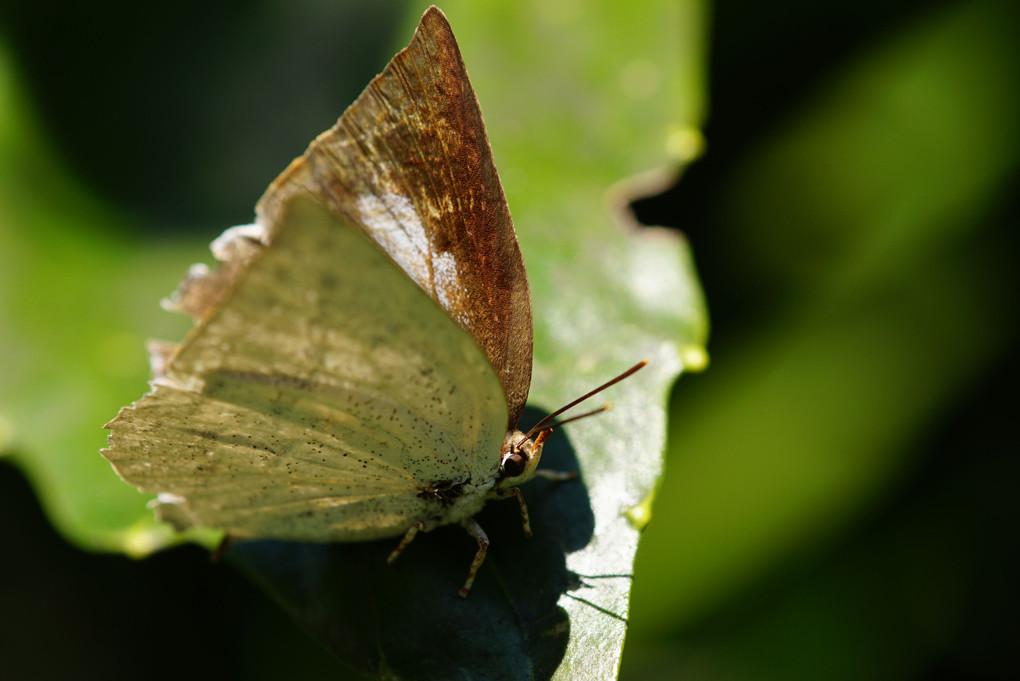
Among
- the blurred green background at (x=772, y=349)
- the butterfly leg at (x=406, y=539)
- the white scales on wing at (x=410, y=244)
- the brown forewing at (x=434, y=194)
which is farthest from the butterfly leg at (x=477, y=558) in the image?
the blurred green background at (x=772, y=349)

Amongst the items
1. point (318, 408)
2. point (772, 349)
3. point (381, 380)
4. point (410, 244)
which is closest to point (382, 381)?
point (381, 380)

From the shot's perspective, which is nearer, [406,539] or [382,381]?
[382,381]

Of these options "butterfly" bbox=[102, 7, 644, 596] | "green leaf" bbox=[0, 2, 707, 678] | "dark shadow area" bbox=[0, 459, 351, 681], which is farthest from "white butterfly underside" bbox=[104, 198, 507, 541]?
"dark shadow area" bbox=[0, 459, 351, 681]

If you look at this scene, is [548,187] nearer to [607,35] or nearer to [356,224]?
[607,35]

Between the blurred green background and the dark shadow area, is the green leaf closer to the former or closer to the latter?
the blurred green background

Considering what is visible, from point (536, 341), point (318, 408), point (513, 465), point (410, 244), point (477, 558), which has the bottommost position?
point (477, 558)

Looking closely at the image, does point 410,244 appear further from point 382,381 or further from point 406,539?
point 406,539

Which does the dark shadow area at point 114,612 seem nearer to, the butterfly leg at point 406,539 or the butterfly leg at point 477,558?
the butterfly leg at point 406,539
